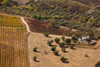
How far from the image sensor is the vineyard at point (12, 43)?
1837 inches

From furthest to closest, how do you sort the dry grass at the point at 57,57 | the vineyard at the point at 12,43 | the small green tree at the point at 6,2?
the small green tree at the point at 6,2, the dry grass at the point at 57,57, the vineyard at the point at 12,43

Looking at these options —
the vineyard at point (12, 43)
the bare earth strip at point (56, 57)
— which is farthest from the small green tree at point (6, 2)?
the bare earth strip at point (56, 57)

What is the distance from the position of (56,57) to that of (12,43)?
1766 cm

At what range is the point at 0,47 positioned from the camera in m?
52.5

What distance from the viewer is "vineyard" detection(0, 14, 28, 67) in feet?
153

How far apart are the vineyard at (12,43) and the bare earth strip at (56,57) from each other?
113 inches

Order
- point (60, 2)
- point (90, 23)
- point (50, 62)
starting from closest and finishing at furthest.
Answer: point (50, 62) → point (90, 23) → point (60, 2)

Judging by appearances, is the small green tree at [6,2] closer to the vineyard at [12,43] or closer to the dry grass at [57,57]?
the vineyard at [12,43]

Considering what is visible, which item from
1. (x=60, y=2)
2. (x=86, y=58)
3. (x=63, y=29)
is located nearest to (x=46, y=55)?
(x=86, y=58)

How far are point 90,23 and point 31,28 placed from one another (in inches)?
1643

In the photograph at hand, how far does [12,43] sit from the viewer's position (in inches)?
2240

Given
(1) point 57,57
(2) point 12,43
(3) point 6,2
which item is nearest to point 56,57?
(1) point 57,57

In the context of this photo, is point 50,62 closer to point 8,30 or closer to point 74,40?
point 74,40

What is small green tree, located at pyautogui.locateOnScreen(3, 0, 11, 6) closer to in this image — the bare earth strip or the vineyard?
the vineyard
